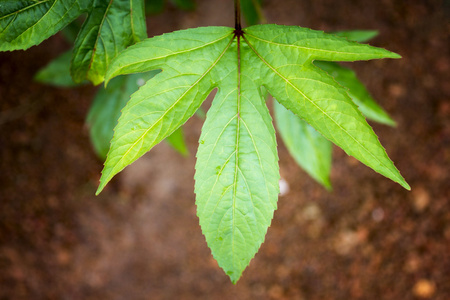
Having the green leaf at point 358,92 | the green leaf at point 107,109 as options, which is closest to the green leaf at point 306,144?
→ the green leaf at point 358,92

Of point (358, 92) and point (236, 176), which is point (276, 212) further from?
point (236, 176)

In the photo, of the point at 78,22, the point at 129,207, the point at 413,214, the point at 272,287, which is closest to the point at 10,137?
the point at 129,207

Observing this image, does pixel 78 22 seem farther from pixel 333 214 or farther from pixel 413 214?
pixel 413 214

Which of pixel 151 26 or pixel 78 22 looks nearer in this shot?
pixel 78 22

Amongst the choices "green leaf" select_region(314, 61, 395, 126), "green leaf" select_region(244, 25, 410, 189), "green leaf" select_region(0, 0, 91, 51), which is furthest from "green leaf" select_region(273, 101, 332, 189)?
"green leaf" select_region(0, 0, 91, 51)

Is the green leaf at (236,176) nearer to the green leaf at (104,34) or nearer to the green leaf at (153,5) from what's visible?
the green leaf at (104,34)

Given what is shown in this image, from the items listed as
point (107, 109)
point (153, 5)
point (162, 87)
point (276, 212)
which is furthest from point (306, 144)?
point (276, 212)
